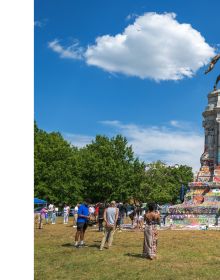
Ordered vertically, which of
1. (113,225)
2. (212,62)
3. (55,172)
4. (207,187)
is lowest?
(113,225)

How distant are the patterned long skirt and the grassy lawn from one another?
0.90 ft

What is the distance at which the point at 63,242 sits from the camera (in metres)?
19.3

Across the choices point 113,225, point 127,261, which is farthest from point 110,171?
point 127,261

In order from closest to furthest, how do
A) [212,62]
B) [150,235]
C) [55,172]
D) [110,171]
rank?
[150,235], [212,62], [55,172], [110,171]

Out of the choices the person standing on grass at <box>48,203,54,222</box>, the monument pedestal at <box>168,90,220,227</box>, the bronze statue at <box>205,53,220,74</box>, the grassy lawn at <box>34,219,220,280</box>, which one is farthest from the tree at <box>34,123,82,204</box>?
the grassy lawn at <box>34,219,220,280</box>

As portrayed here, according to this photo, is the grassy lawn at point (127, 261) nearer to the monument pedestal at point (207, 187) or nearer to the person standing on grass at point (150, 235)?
the person standing on grass at point (150, 235)

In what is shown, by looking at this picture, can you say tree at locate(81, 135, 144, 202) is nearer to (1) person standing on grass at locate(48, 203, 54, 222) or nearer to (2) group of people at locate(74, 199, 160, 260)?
(1) person standing on grass at locate(48, 203, 54, 222)

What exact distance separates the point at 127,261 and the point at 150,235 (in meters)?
1.44

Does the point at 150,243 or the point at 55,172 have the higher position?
the point at 55,172

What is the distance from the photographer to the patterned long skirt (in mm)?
14141

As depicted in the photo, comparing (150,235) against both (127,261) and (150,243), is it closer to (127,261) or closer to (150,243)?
(150,243)

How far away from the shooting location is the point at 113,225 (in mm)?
16531

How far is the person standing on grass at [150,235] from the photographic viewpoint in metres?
14.2
